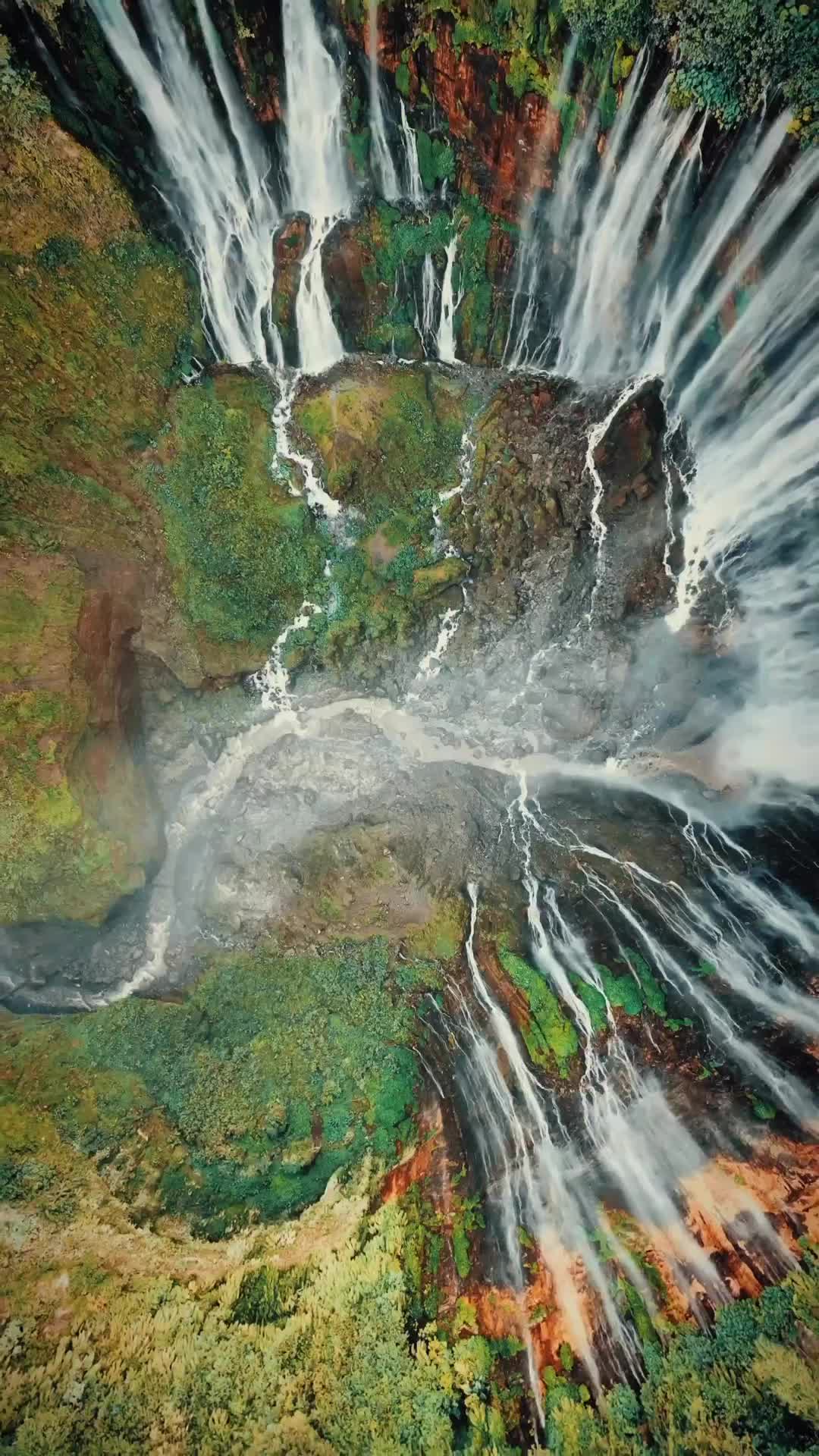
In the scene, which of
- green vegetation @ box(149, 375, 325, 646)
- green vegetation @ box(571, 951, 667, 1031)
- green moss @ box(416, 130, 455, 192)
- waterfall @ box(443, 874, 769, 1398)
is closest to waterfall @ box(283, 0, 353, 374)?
green moss @ box(416, 130, 455, 192)

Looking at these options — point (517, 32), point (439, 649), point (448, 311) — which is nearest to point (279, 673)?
point (439, 649)

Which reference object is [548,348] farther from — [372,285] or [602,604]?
[602,604]

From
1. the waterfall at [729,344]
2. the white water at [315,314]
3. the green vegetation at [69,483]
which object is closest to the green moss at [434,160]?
the white water at [315,314]

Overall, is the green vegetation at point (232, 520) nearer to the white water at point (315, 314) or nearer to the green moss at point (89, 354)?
the green moss at point (89, 354)

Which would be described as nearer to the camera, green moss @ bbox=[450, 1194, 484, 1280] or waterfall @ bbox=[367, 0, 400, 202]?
green moss @ bbox=[450, 1194, 484, 1280]

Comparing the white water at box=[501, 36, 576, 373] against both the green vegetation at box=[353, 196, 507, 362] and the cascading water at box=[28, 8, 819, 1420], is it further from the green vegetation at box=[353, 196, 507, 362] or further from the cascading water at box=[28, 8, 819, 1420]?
the green vegetation at box=[353, 196, 507, 362]
